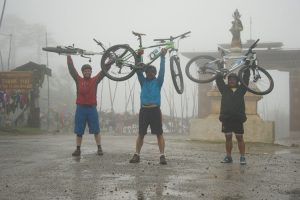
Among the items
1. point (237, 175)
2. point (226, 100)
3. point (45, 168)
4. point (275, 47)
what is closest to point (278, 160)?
point (226, 100)

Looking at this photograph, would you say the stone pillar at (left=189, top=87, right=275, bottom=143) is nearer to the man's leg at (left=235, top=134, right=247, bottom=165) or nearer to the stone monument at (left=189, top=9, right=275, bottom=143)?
the stone monument at (left=189, top=9, right=275, bottom=143)

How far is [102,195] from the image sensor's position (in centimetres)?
502

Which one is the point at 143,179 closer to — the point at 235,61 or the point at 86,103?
the point at 86,103

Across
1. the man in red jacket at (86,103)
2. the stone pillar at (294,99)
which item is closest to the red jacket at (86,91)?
the man in red jacket at (86,103)

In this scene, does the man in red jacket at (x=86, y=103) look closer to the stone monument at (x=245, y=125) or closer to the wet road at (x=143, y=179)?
the wet road at (x=143, y=179)

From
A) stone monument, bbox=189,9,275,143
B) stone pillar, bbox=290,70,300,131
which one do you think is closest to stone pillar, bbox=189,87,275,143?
stone monument, bbox=189,9,275,143

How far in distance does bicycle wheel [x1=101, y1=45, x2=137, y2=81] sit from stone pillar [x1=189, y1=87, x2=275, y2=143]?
6.10 meters

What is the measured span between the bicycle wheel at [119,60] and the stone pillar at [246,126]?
6.10 metres

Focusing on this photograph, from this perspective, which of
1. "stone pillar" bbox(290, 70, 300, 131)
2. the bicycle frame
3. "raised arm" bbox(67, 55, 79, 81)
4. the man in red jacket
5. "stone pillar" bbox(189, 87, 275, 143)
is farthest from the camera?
"stone pillar" bbox(290, 70, 300, 131)

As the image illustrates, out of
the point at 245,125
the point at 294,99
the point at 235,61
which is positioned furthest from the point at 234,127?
the point at 294,99

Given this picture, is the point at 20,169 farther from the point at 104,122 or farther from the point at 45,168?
the point at 104,122

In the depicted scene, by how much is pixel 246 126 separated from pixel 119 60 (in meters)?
6.64

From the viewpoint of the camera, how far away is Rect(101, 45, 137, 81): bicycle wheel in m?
10.1

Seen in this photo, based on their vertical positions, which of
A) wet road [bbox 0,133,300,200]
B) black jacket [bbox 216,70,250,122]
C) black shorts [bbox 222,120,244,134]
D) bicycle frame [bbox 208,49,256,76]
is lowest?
wet road [bbox 0,133,300,200]
